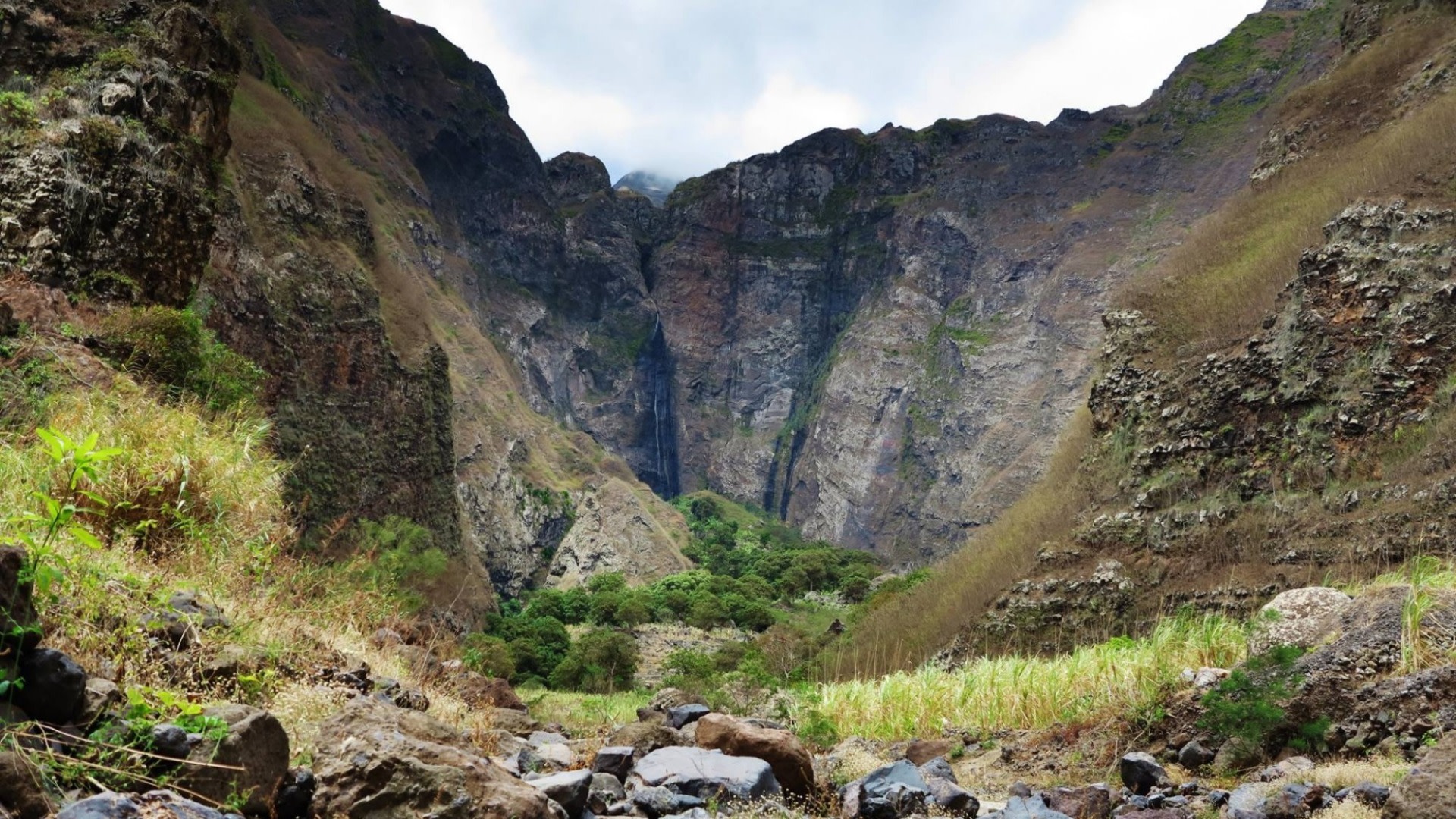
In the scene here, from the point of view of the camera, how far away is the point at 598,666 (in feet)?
135

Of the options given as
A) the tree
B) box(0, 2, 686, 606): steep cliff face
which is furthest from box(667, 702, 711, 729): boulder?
the tree

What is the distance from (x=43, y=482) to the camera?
439cm

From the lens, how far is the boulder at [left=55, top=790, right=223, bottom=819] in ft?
7.04

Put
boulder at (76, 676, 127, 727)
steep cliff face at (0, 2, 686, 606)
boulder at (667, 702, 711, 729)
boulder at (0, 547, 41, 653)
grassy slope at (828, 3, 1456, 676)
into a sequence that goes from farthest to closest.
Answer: grassy slope at (828, 3, 1456, 676), steep cliff face at (0, 2, 686, 606), boulder at (667, 702, 711, 729), boulder at (76, 676, 127, 727), boulder at (0, 547, 41, 653)

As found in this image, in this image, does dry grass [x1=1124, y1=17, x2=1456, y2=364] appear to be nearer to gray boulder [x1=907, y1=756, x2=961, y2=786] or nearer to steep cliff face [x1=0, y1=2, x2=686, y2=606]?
gray boulder [x1=907, y1=756, x2=961, y2=786]

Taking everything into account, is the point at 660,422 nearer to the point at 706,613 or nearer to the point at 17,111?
the point at 706,613

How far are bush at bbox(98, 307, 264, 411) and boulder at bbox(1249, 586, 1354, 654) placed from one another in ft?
34.7

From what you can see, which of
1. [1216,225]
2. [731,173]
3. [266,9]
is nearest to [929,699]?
[1216,225]

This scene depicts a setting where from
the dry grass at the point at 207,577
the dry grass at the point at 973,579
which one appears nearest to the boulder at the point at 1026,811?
the dry grass at the point at 207,577

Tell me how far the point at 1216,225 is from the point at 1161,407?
10820 millimetres

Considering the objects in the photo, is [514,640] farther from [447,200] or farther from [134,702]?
[447,200]

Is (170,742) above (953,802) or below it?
above

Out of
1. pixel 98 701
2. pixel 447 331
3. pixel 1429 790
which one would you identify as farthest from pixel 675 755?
pixel 447 331

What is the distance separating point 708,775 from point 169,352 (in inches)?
373
